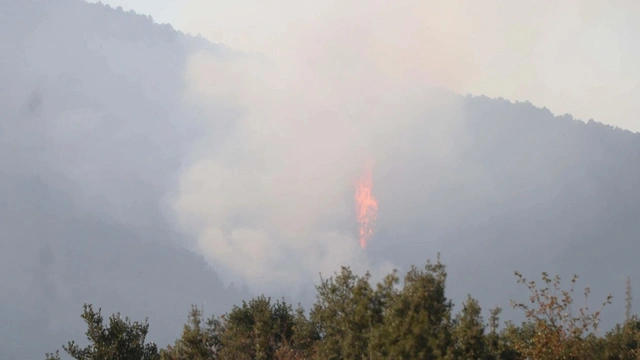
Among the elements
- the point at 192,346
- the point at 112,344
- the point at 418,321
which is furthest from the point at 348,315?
the point at 112,344

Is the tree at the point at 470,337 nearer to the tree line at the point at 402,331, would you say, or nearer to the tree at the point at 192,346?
the tree line at the point at 402,331

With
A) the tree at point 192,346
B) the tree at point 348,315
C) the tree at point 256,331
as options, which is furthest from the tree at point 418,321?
the tree at point 192,346

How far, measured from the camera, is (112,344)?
224 feet

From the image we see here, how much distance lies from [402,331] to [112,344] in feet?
124

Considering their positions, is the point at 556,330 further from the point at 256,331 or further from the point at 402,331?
the point at 256,331

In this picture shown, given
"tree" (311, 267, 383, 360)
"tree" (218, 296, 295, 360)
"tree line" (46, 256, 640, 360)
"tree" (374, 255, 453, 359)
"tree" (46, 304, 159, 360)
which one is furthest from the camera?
"tree" (46, 304, 159, 360)

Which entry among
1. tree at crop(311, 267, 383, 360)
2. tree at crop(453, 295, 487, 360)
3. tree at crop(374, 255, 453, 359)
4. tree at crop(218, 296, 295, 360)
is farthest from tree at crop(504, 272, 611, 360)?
tree at crop(218, 296, 295, 360)

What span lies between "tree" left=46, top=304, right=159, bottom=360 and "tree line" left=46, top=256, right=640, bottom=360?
0.20 metres

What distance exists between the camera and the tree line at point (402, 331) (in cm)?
4088

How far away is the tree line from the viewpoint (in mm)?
40875

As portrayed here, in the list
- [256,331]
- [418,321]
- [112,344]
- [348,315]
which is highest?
[112,344]

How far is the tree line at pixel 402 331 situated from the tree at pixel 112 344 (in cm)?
20

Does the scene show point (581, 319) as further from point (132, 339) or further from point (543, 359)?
point (132, 339)

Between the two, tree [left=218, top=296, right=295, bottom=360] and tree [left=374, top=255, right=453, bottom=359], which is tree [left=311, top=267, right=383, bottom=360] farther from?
tree [left=218, top=296, right=295, bottom=360]
